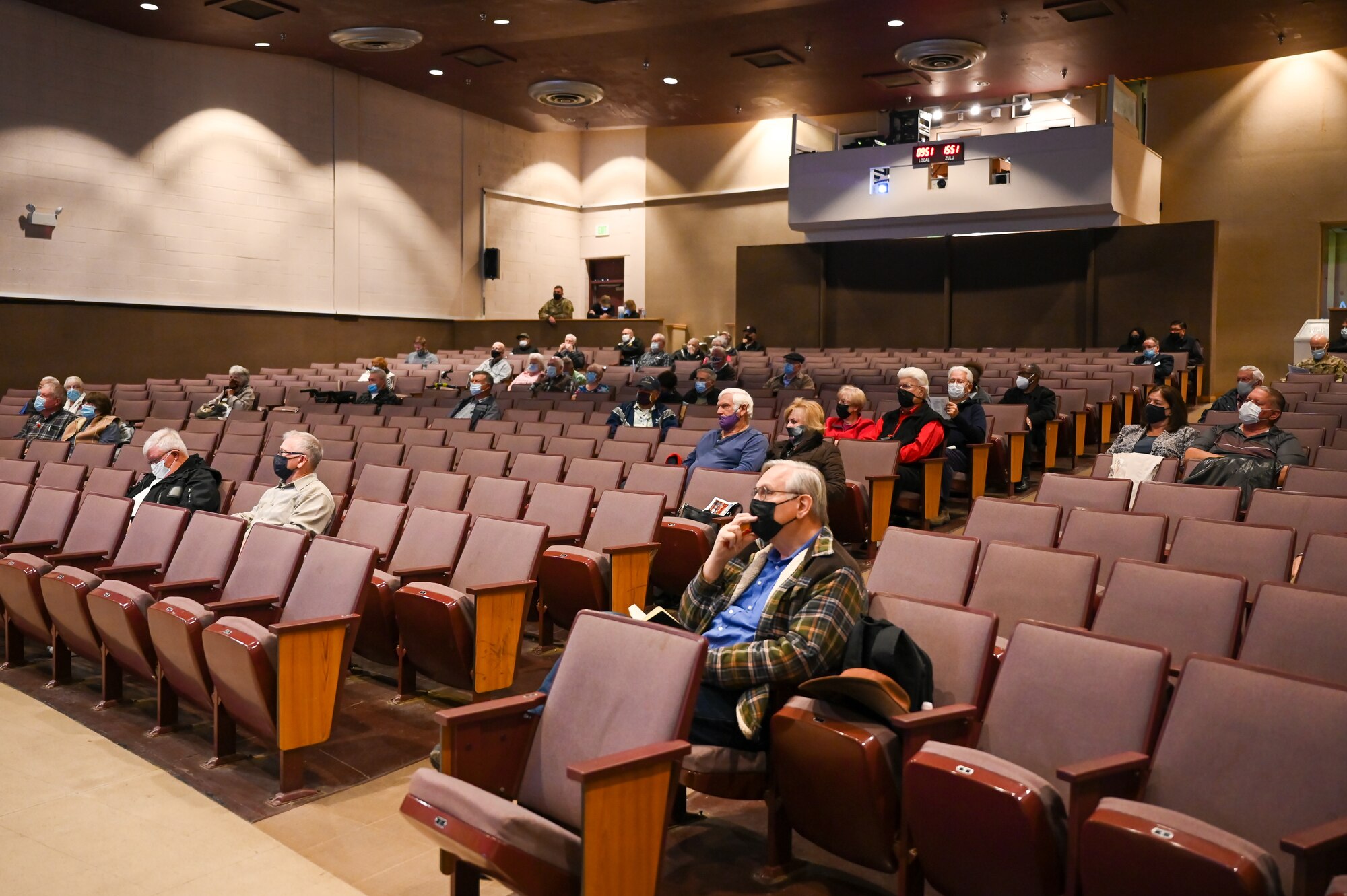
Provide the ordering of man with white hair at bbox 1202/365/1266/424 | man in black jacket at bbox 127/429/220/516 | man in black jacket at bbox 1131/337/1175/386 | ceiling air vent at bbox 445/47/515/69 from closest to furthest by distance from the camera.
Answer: man in black jacket at bbox 127/429/220/516
man with white hair at bbox 1202/365/1266/424
man in black jacket at bbox 1131/337/1175/386
ceiling air vent at bbox 445/47/515/69

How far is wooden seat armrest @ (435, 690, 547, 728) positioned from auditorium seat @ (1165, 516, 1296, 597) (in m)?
1.92

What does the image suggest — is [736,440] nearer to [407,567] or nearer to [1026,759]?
[407,567]

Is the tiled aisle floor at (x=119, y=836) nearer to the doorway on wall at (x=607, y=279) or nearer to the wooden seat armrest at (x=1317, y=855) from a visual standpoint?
the wooden seat armrest at (x=1317, y=855)

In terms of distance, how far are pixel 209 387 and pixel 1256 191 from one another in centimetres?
1282

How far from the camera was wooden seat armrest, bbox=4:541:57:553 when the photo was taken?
4242 millimetres

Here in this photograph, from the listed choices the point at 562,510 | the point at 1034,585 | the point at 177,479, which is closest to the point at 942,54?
the point at 562,510

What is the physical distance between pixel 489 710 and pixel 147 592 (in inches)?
75.1

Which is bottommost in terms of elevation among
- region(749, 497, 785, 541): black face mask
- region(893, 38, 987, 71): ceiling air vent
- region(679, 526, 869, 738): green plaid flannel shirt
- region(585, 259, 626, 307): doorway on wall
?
region(679, 526, 869, 738): green plaid flannel shirt

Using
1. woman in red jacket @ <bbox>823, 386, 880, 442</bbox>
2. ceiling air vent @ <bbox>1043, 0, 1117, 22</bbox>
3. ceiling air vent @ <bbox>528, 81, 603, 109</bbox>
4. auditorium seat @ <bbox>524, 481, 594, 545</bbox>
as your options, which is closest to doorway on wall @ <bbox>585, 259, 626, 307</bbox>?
ceiling air vent @ <bbox>528, 81, 603, 109</bbox>

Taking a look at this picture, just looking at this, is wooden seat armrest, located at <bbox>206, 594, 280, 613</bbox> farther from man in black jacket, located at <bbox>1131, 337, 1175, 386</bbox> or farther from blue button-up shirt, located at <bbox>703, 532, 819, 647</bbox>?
man in black jacket, located at <bbox>1131, 337, 1175, 386</bbox>

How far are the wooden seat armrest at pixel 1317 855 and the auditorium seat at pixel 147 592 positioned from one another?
303 centimetres

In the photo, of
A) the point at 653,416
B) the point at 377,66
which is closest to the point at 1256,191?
the point at 653,416

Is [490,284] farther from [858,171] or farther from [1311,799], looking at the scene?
[1311,799]

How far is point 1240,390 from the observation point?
626 centimetres
